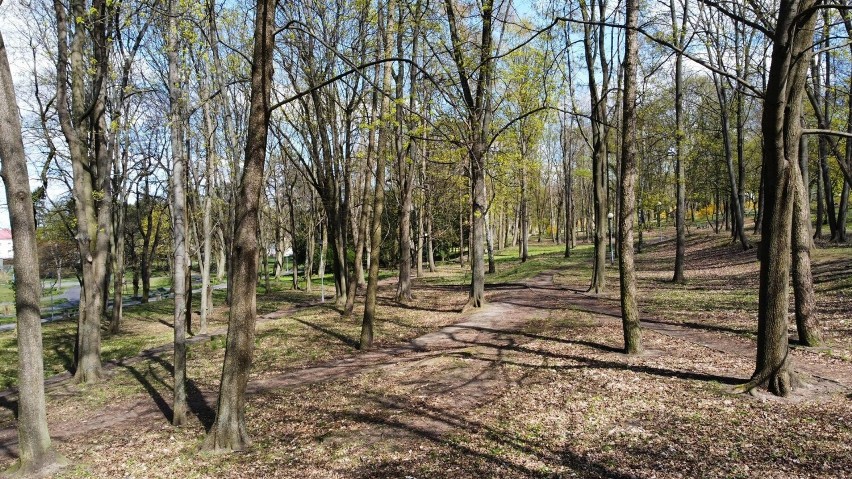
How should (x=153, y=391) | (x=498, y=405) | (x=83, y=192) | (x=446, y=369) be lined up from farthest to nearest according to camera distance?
(x=83, y=192) < (x=153, y=391) < (x=446, y=369) < (x=498, y=405)

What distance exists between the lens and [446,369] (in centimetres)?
905

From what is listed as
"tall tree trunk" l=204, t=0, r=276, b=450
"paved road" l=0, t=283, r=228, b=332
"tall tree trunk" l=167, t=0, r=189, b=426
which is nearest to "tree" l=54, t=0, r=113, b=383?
"tall tree trunk" l=167, t=0, r=189, b=426

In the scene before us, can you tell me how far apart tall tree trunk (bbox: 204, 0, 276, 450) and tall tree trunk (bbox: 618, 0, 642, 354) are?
5931mm

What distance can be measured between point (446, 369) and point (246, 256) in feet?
14.9

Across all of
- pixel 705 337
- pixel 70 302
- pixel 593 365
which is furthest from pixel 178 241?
pixel 70 302

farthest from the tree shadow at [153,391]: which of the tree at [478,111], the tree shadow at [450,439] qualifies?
the tree at [478,111]

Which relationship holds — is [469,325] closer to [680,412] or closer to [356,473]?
[680,412]

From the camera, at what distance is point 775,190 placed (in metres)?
6.43

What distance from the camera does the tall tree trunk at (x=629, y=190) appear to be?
865 centimetres

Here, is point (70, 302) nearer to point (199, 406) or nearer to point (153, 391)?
point (153, 391)

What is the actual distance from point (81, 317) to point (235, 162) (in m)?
6.92

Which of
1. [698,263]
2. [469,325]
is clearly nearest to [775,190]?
[469,325]

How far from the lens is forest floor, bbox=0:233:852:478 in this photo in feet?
17.2

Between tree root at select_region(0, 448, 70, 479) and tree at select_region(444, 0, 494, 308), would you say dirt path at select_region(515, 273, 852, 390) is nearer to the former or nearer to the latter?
tree at select_region(444, 0, 494, 308)
